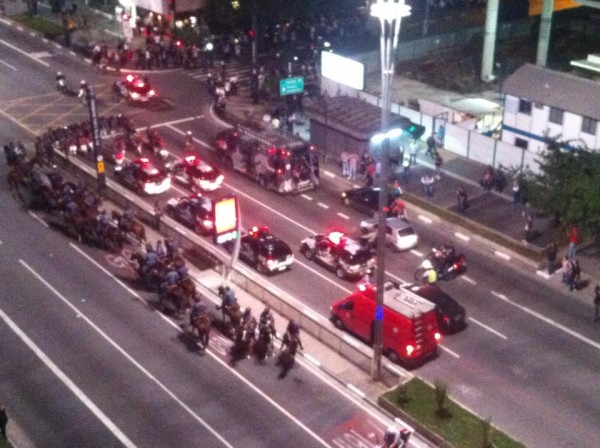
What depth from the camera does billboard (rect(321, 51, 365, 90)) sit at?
54031 millimetres

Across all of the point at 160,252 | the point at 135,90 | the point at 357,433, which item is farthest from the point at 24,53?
the point at 357,433


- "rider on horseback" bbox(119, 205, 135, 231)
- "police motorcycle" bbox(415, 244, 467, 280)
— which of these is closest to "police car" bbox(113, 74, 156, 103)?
"rider on horseback" bbox(119, 205, 135, 231)

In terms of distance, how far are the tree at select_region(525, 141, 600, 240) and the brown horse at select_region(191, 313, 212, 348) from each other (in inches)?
643

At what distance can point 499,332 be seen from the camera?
3284cm

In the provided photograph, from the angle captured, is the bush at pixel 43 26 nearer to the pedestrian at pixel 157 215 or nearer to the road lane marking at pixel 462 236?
the pedestrian at pixel 157 215

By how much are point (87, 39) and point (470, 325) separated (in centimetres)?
4861

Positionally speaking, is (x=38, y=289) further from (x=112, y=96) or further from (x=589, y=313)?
(x=112, y=96)

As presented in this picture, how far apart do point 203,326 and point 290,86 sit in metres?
25.7

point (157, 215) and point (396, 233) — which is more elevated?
point (157, 215)

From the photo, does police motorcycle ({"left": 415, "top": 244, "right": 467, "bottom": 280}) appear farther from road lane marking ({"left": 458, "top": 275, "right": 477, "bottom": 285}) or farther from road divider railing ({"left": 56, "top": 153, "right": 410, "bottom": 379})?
road divider railing ({"left": 56, "top": 153, "right": 410, "bottom": 379})

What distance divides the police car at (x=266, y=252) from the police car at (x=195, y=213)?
9.10 ft

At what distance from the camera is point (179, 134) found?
175 feet

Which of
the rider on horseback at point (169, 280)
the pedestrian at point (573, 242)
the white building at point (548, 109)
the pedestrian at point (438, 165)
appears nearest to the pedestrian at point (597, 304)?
the pedestrian at point (573, 242)

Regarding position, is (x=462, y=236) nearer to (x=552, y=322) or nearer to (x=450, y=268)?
(x=450, y=268)
